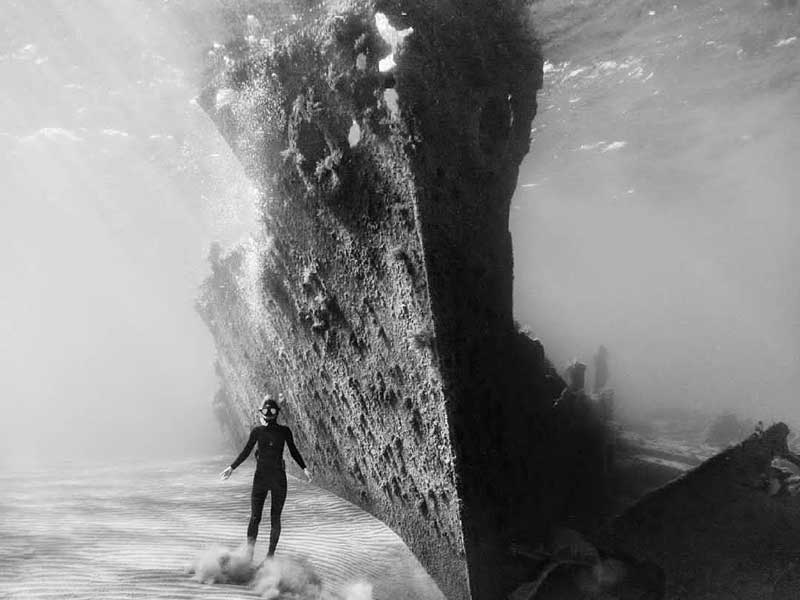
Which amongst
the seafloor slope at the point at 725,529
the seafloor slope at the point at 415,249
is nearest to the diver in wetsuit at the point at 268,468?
the seafloor slope at the point at 415,249

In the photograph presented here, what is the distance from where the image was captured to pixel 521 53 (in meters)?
4.54

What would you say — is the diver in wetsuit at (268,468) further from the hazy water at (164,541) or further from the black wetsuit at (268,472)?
the hazy water at (164,541)

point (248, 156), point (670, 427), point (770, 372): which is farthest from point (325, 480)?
point (770, 372)

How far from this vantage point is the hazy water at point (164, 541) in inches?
145

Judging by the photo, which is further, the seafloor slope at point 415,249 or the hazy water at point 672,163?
the hazy water at point 672,163

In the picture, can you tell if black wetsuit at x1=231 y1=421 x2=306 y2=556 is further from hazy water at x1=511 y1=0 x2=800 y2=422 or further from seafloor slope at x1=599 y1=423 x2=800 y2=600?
hazy water at x1=511 y1=0 x2=800 y2=422

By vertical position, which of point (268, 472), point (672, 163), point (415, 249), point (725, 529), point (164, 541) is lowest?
point (164, 541)

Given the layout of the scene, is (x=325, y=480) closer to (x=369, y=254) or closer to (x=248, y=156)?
(x=369, y=254)

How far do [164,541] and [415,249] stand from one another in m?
3.88

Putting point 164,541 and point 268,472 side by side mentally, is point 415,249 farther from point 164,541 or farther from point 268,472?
point 164,541

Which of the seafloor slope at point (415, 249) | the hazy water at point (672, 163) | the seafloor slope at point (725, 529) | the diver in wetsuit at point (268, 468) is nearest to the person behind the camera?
the seafloor slope at point (415, 249)

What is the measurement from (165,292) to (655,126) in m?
62.0

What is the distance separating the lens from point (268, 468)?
4.51 metres

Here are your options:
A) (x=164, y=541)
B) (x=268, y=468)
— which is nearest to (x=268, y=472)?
(x=268, y=468)
